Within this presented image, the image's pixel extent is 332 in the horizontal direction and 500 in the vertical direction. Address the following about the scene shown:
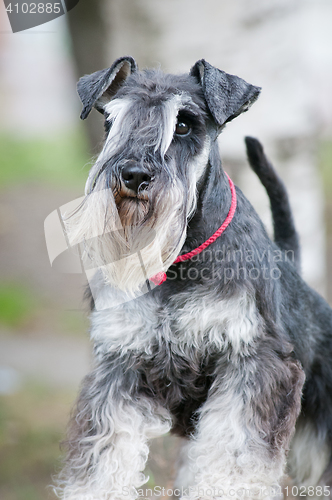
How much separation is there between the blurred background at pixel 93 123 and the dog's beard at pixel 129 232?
1.82ft

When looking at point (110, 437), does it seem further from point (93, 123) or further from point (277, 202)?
point (93, 123)

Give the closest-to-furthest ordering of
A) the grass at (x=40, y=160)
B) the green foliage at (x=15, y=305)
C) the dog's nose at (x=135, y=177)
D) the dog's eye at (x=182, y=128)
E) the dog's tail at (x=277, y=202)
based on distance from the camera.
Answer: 1. the dog's nose at (x=135, y=177)
2. the dog's eye at (x=182, y=128)
3. the dog's tail at (x=277, y=202)
4. the grass at (x=40, y=160)
5. the green foliage at (x=15, y=305)

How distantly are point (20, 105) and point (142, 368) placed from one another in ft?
13.2

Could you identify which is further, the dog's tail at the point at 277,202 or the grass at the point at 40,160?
the grass at the point at 40,160

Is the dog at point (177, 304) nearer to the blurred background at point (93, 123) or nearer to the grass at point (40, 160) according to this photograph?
the blurred background at point (93, 123)

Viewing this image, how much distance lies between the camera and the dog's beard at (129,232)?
1.92 metres

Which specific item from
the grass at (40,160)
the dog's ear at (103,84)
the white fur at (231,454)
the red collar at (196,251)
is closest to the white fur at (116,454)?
the white fur at (231,454)

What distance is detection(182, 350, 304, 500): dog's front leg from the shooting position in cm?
205

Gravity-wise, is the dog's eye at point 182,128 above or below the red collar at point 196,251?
above

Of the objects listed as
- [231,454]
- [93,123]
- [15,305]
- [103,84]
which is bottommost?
[15,305]

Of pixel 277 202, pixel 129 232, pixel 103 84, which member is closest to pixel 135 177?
pixel 129 232

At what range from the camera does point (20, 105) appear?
521 centimetres

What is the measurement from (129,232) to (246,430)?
1.05 meters

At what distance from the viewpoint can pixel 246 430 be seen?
2105 mm
